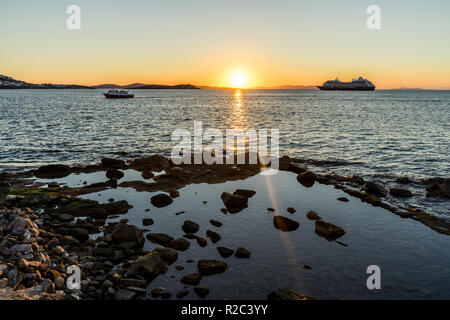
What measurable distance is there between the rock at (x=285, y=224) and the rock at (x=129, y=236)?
20.2ft

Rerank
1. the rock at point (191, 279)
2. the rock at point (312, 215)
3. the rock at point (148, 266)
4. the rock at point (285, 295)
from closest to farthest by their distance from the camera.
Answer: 1. the rock at point (285, 295)
2. the rock at point (191, 279)
3. the rock at point (148, 266)
4. the rock at point (312, 215)

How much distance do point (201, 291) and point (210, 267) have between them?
120cm

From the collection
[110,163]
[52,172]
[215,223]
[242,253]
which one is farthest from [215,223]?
[52,172]

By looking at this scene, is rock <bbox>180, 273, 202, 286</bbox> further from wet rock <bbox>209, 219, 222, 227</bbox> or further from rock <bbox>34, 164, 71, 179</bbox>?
rock <bbox>34, 164, 71, 179</bbox>

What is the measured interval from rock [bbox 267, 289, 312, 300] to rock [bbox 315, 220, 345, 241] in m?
4.66

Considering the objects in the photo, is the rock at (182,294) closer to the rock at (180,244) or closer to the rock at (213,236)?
the rock at (180,244)

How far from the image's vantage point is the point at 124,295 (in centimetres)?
879

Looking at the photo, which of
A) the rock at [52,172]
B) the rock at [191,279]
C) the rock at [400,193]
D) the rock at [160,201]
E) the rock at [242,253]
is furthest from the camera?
the rock at [52,172]

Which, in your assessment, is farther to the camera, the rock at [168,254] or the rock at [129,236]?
the rock at [129,236]

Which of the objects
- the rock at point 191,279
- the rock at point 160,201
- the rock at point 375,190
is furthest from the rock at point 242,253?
the rock at point 375,190

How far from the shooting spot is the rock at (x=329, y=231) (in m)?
13.0

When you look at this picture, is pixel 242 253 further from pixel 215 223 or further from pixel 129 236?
pixel 129 236

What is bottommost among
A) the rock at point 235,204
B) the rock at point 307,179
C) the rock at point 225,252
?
the rock at point 225,252
